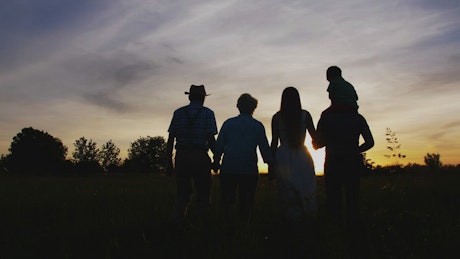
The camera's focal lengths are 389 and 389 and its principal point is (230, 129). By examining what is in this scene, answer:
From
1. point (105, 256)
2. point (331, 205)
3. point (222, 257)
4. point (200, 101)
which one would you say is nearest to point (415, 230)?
point (331, 205)

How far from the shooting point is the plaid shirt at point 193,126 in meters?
6.51

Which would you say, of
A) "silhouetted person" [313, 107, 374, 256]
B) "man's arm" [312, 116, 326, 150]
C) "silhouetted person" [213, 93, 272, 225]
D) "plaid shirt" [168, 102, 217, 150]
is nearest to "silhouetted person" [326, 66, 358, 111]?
"silhouetted person" [313, 107, 374, 256]

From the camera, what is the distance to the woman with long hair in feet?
17.8

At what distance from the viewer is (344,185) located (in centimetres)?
615

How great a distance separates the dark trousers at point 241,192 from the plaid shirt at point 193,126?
0.71 metres

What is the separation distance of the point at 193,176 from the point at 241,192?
0.84 metres

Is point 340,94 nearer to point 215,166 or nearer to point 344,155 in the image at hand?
point 344,155

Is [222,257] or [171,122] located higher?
[171,122]

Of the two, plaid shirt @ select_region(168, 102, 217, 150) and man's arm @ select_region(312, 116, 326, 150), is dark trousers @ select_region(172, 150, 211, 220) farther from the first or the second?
man's arm @ select_region(312, 116, 326, 150)

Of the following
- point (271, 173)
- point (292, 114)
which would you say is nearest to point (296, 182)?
point (271, 173)

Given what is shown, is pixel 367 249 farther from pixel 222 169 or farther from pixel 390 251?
pixel 222 169

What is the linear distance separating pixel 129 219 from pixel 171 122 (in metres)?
1.83

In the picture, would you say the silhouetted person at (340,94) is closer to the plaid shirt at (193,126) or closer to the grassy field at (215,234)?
the grassy field at (215,234)

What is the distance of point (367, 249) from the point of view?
5039mm
